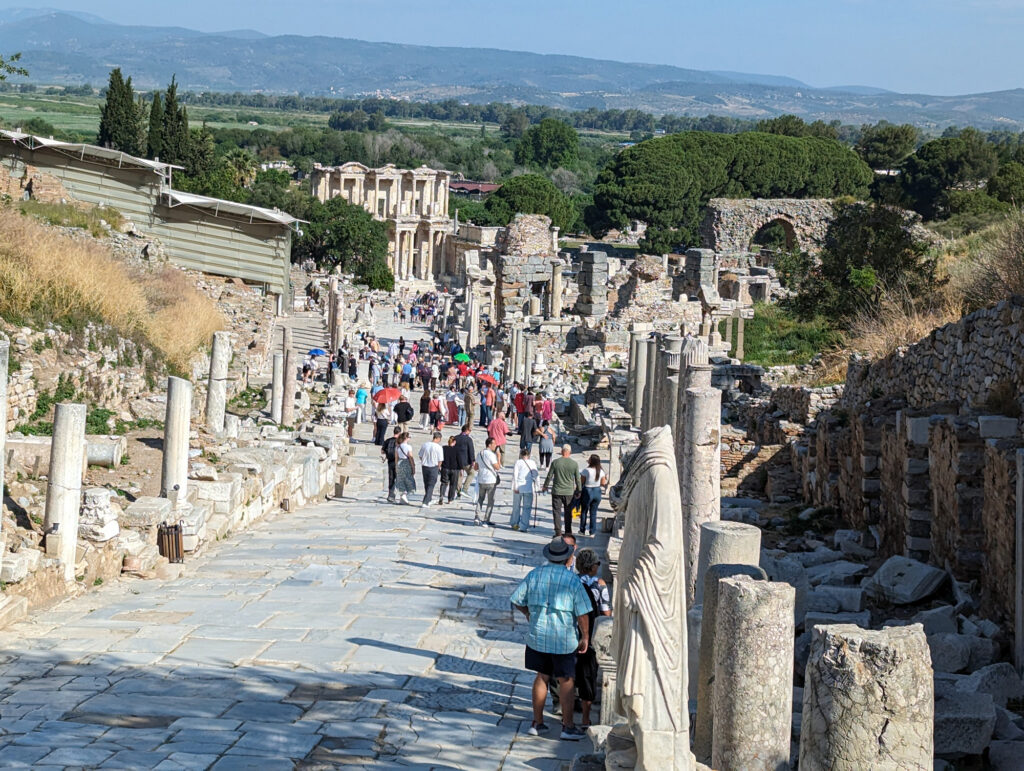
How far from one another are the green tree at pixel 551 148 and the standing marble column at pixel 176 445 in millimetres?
149512

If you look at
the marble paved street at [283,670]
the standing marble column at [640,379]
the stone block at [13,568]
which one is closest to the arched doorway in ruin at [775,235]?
the standing marble column at [640,379]

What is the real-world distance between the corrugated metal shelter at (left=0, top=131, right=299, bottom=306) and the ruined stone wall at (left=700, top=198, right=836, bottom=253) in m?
40.9

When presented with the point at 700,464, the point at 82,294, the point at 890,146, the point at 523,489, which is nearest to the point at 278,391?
→ the point at 82,294

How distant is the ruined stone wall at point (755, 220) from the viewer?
72.9 m

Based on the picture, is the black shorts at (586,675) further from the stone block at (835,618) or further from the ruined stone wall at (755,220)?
the ruined stone wall at (755,220)

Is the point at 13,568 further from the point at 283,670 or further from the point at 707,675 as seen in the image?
the point at 707,675

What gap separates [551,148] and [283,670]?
158m

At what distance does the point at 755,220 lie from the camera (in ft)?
240

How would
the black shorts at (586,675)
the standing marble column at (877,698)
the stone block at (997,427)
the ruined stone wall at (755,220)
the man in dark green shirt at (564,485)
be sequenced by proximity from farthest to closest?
the ruined stone wall at (755,220), the man in dark green shirt at (564,485), the stone block at (997,427), the black shorts at (586,675), the standing marble column at (877,698)

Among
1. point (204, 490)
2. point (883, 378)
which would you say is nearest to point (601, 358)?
point (883, 378)

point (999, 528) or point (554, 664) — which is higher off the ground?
point (999, 528)

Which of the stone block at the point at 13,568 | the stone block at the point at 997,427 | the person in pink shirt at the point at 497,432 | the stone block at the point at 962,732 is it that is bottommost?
the person in pink shirt at the point at 497,432

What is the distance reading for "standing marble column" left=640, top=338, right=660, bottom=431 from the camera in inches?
810

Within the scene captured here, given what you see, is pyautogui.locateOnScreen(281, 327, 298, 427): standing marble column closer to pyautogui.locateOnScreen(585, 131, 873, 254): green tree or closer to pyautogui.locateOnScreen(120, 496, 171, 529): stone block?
pyautogui.locateOnScreen(120, 496, 171, 529): stone block
